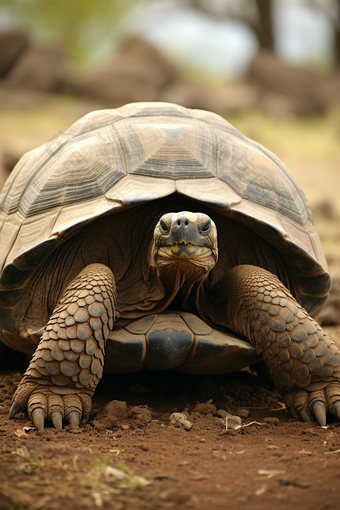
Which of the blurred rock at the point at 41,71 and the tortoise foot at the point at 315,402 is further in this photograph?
the blurred rock at the point at 41,71

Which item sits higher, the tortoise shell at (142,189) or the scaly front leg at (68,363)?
the tortoise shell at (142,189)

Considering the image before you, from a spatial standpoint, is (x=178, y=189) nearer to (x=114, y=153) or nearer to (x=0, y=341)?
(x=114, y=153)

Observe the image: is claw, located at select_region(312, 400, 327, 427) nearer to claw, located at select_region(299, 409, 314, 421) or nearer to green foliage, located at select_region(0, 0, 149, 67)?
claw, located at select_region(299, 409, 314, 421)

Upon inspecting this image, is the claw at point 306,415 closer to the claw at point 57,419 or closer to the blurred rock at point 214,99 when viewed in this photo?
the claw at point 57,419

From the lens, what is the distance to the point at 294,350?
8.80 feet

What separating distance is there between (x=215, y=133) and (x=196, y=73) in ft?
79.9

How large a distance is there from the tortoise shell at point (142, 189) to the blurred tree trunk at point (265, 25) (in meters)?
22.1

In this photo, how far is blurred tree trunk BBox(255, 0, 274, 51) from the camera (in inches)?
913

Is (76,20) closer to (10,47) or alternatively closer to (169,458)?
(10,47)

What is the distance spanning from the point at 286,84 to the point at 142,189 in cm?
1889

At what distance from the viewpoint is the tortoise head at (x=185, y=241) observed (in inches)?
99.6

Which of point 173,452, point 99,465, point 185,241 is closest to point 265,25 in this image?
point 185,241

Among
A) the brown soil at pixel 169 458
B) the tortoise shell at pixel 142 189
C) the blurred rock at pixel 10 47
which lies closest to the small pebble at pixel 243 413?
the brown soil at pixel 169 458

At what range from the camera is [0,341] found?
3.55 m
